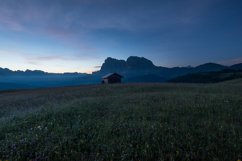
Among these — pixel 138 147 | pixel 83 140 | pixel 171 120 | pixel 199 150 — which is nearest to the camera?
pixel 199 150

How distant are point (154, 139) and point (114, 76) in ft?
247

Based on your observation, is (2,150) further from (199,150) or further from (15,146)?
(199,150)

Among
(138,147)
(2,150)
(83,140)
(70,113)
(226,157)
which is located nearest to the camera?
(226,157)

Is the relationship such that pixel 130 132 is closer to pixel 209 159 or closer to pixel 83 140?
pixel 83 140

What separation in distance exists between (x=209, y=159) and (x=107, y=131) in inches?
177

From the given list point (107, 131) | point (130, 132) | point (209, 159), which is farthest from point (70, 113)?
point (209, 159)

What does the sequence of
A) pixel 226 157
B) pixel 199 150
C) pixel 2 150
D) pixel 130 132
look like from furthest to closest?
pixel 130 132, pixel 2 150, pixel 199 150, pixel 226 157

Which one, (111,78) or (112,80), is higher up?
(111,78)

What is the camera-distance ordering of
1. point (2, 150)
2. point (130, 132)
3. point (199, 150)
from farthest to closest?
1. point (130, 132)
2. point (2, 150)
3. point (199, 150)

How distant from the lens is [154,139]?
7004 millimetres

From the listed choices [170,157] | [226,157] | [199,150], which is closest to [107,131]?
[170,157]

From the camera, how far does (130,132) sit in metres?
8.13

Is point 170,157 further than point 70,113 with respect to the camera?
No

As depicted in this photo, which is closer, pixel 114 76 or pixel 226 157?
pixel 226 157
